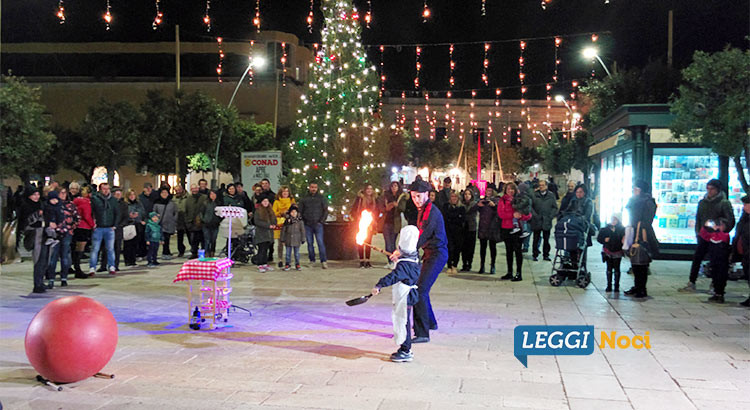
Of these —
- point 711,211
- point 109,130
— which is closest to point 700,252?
point 711,211

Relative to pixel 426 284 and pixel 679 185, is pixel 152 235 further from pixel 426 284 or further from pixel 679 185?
pixel 679 185

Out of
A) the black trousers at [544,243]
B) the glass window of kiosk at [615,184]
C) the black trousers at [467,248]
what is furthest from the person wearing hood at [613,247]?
the glass window of kiosk at [615,184]

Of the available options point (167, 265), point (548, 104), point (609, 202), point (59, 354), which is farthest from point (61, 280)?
point (548, 104)

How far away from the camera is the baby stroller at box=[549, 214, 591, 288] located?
10812mm

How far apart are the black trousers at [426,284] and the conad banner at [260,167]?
13.8m

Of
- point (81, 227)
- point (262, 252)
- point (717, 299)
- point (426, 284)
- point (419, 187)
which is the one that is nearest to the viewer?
point (426, 284)

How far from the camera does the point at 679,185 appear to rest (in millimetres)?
14133

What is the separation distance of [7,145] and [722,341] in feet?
67.0

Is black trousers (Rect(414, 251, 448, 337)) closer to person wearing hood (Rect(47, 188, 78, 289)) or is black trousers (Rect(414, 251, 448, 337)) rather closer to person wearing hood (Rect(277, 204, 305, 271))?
person wearing hood (Rect(277, 204, 305, 271))

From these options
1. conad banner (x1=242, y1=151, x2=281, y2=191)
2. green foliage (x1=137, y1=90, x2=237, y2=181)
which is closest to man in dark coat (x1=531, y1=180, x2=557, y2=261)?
conad banner (x1=242, y1=151, x2=281, y2=191)

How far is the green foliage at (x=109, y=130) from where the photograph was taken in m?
29.0

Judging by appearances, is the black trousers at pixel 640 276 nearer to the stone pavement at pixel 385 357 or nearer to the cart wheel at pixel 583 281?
the stone pavement at pixel 385 357

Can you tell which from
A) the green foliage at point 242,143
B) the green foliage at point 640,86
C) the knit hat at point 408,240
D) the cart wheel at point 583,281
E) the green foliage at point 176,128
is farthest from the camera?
the green foliage at point 242,143

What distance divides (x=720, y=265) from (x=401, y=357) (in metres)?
6.00
